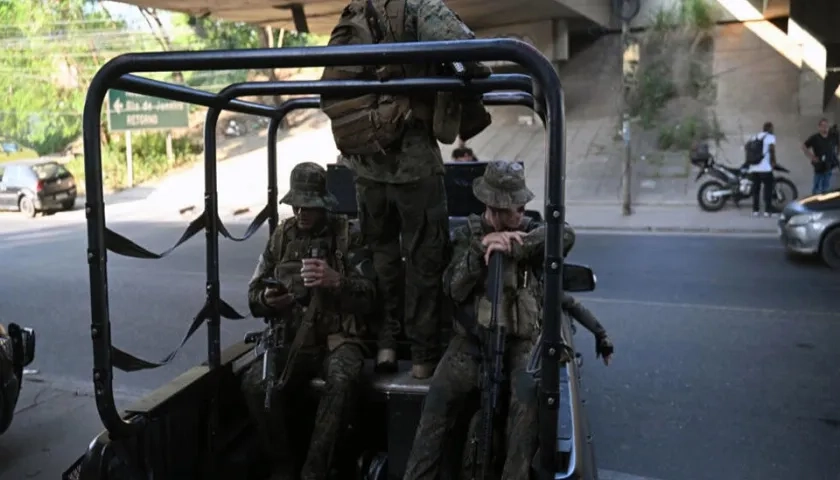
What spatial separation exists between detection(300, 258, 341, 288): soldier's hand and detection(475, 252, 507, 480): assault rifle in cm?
70

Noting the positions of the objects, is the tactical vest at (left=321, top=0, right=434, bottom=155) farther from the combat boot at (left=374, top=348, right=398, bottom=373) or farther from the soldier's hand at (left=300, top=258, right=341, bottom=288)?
the combat boot at (left=374, top=348, right=398, bottom=373)

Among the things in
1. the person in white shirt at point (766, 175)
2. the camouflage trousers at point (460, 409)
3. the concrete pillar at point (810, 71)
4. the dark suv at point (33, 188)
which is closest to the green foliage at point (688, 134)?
the concrete pillar at point (810, 71)

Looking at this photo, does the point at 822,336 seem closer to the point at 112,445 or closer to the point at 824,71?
the point at 112,445

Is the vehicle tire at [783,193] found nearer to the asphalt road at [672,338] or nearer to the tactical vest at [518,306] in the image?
the asphalt road at [672,338]

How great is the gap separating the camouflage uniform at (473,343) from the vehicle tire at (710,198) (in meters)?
12.6

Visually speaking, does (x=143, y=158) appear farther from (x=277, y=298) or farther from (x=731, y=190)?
(x=277, y=298)

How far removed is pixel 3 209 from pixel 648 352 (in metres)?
18.7

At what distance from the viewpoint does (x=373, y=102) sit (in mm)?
2885

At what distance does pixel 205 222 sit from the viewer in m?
3.09

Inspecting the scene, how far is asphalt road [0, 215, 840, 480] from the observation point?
448 cm

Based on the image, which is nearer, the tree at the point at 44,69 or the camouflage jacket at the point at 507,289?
the camouflage jacket at the point at 507,289

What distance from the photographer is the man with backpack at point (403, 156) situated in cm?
287

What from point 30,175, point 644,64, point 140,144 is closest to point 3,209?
point 30,175

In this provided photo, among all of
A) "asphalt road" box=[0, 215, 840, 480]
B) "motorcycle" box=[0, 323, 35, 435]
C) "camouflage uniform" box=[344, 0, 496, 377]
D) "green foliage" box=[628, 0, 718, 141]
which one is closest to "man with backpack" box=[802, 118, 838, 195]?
"asphalt road" box=[0, 215, 840, 480]
